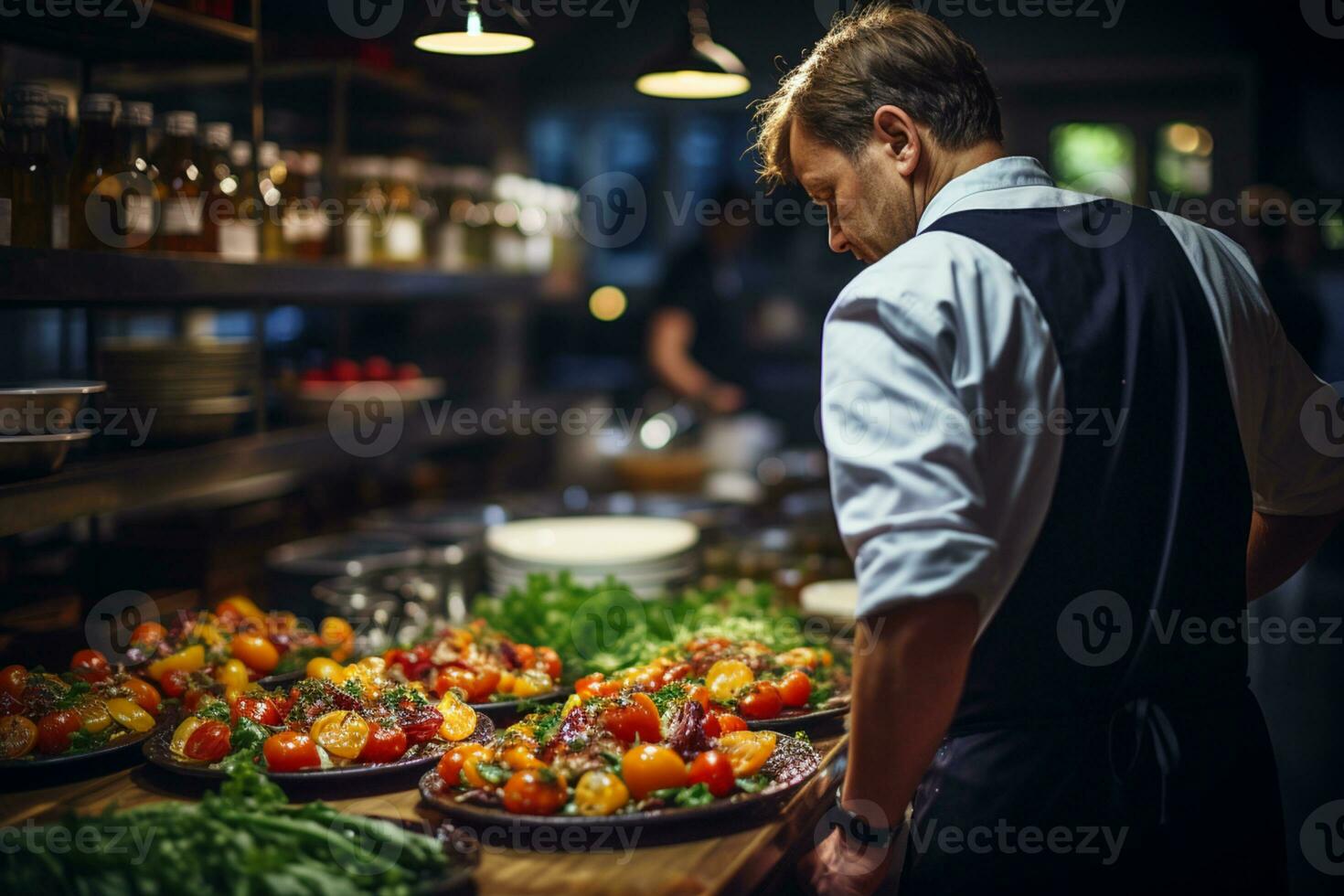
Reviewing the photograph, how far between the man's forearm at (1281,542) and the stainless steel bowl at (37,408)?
6.26ft

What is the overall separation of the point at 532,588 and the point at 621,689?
65cm

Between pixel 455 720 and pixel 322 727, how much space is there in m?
0.21

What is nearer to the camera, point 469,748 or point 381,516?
point 469,748

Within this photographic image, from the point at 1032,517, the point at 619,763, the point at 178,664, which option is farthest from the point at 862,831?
the point at 178,664

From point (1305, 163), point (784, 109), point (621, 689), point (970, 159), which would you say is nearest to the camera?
point (970, 159)

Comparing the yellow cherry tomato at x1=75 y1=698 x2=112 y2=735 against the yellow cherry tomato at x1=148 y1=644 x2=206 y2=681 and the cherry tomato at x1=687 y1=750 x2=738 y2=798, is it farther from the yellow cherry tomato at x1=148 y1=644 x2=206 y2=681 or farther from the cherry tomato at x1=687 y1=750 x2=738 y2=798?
the cherry tomato at x1=687 y1=750 x2=738 y2=798

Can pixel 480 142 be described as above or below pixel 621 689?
above

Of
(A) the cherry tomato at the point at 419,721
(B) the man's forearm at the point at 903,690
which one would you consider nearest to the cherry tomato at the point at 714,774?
(B) the man's forearm at the point at 903,690

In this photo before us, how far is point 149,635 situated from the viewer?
86.4 inches

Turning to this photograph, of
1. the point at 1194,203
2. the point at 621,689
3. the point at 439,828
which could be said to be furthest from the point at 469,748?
the point at 1194,203

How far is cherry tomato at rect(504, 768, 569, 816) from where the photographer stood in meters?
1.60

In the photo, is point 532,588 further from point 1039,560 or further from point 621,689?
point 1039,560

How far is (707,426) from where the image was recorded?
4965 millimetres

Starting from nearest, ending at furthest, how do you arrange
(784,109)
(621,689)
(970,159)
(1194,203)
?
1. (970,159)
2. (784,109)
3. (621,689)
4. (1194,203)
